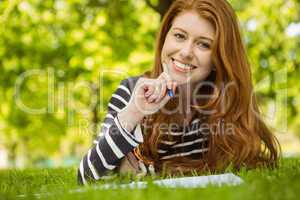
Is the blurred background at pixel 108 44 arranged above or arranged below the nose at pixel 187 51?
above

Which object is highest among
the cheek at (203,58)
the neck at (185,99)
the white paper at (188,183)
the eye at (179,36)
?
the eye at (179,36)

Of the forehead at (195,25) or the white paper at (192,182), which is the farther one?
the forehead at (195,25)

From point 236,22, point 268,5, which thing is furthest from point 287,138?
point 236,22

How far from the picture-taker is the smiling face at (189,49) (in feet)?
13.1

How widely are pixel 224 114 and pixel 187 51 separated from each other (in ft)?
2.31

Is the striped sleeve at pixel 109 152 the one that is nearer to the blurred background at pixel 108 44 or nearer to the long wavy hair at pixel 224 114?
the long wavy hair at pixel 224 114

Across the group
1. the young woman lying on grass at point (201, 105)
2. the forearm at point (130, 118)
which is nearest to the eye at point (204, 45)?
the young woman lying on grass at point (201, 105)

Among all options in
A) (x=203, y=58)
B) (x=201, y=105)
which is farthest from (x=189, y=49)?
(x=201, y=105)

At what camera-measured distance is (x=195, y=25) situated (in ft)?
13.2

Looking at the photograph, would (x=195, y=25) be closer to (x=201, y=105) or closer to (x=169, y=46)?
(x=169, y=46)

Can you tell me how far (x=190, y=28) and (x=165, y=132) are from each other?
0.92m

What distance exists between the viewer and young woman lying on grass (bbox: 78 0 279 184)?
401cm

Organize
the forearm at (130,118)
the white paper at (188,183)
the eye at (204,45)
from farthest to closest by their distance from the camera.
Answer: the eye at (204,45)
the forearm at (130,118)
the white paper at (188,183)

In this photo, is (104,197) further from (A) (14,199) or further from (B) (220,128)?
(B) (220,128)
